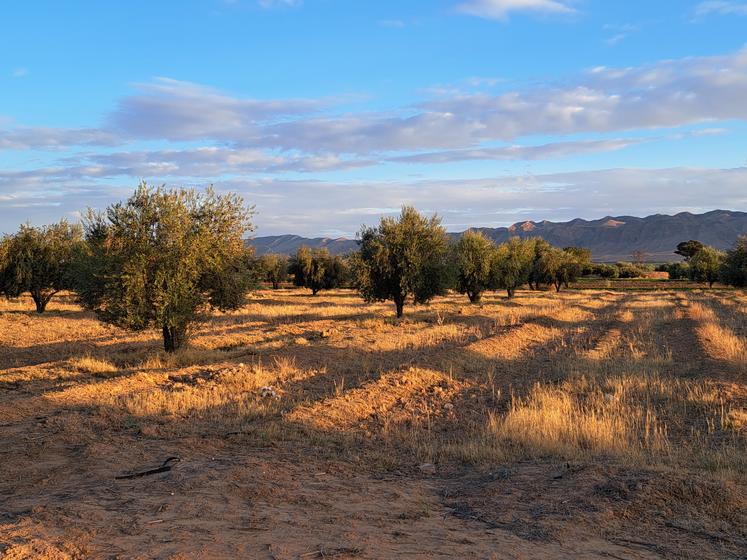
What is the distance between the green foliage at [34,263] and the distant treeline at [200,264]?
0.21 feet

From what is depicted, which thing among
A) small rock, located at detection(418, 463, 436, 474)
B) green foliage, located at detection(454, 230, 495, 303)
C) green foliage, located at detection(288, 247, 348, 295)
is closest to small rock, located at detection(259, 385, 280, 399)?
small rock, located at detection(418, 463, 436, 474)

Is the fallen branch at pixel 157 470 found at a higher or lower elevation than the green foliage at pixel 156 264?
lower

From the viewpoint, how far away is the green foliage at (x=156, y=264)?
1703cm

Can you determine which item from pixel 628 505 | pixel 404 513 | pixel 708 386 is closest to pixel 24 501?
pixel 404 513

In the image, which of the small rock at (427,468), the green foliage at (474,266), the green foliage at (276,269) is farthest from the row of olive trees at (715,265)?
the small rock at (427,468)

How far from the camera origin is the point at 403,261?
31.7m

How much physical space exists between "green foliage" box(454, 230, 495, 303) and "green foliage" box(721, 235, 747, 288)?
24888 millimetres

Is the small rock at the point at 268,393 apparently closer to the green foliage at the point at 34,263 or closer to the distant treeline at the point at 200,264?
the distant treeline at the point at 200,264

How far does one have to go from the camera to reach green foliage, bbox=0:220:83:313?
1362 inches

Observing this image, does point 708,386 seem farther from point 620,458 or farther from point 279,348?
point 279,348

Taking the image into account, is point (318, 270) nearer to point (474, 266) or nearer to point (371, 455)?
point (474, 266)

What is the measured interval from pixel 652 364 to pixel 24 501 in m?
16.7

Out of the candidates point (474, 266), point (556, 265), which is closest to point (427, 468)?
point (474, 266)

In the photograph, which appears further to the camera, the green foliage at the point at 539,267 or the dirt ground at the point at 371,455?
the green foliage at the point at 539,267
